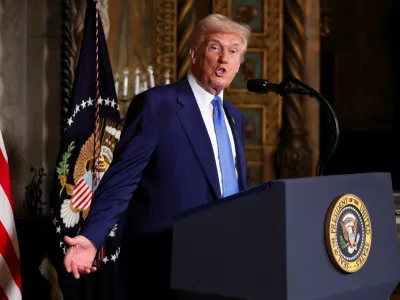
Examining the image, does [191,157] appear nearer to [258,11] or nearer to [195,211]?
[195,211]

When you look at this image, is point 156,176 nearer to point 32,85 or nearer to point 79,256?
point 79,256

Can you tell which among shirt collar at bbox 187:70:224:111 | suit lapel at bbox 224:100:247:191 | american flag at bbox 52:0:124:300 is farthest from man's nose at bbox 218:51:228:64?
american flag at bbox 52:0:124:300

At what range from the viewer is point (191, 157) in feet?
7.53

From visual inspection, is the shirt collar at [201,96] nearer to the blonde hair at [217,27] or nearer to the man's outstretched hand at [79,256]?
the blonde hair at [217,27]

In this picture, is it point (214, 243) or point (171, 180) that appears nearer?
point (214, 243)

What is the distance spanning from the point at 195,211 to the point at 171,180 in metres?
0.32

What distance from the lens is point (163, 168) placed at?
2.30 meters

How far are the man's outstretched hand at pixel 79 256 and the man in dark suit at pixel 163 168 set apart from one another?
67 millimetres

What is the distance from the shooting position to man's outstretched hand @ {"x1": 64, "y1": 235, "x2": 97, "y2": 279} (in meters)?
2.04

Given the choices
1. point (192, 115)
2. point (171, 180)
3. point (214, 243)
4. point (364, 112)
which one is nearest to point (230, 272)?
point (214, 243)

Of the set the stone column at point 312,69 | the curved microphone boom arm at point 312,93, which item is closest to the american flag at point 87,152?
the stone column at point 312,69

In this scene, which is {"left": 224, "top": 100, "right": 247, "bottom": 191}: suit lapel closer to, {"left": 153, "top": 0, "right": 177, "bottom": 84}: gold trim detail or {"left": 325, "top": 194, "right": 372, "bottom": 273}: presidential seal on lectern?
{"left": 325, "top": 194, "right": 372, "bottom": 273}: presidential seal on lectern

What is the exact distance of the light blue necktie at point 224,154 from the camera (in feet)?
7.65

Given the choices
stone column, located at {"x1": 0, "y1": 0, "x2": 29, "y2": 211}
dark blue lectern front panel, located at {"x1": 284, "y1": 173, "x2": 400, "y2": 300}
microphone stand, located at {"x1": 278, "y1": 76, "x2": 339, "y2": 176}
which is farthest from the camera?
stone column, located at {"x1": 0, "y1": 0, "x2": 29, "y2": 211}
